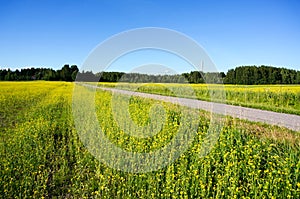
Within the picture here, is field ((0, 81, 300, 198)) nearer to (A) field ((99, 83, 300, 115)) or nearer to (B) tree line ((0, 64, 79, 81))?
(A) field ((99, 83, 300, 115))

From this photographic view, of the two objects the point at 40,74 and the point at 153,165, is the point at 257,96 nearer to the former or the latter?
the point at 153,165

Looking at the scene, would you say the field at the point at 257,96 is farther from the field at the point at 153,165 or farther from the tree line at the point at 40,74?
the tree line at the point at 40,74

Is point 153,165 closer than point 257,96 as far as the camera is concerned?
Yes

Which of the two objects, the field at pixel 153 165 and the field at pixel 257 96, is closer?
the field at pixel 153 165

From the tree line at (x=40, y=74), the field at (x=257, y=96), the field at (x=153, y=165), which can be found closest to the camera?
the field at (x=153, y=165)

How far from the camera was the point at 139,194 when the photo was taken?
4.75m

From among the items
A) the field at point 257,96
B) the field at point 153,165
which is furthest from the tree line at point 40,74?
the field at point 153,165

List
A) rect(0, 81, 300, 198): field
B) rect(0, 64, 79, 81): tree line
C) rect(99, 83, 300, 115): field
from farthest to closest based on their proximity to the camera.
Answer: rect(0, 64, 79, 81): tree line, rect(99, 83, 300, 115): field, rect(0, 81, 300, 198): field

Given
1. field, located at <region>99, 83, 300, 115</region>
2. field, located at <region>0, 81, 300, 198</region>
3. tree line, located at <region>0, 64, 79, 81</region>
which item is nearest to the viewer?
field, located at <region>0, 81, 300, 198</region>

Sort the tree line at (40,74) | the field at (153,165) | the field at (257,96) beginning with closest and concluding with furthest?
the field at (153,165), the field at (257,96), the tree line at (40,74)

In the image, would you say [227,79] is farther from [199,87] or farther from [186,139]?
[186,139]

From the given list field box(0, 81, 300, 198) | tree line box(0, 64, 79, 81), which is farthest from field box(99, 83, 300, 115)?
tree line box(0, 64, 79, 81)

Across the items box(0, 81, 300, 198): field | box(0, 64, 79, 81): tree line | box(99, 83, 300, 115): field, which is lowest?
box(0, 81, 300, 198): field

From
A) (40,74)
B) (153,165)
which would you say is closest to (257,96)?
(153,165)
